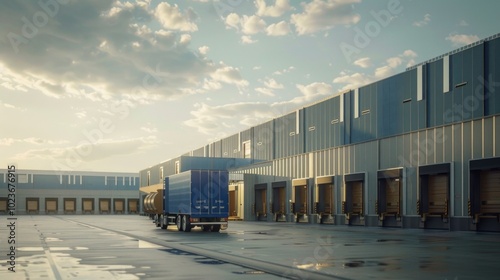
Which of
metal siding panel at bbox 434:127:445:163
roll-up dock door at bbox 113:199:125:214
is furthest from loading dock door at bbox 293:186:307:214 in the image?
roll-up dock door at bbox 113:199:125:214

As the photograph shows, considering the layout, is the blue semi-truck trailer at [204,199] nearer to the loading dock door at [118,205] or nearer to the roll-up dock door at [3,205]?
the roll-up dock door at [3,205]

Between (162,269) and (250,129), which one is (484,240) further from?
(250,129)

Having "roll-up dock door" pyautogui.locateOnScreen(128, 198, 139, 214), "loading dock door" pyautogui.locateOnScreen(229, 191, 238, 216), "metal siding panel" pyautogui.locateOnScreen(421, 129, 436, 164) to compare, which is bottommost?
"roll-up dock door" pyautogui.locateOnScreen(128, 198, 139, 214)

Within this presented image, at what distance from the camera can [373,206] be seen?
45.7 m

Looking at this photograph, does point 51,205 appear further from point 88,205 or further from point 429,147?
point 429,147

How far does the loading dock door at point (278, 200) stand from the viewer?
61219 millimetres

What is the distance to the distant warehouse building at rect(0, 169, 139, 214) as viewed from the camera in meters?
121

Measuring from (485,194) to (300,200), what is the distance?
23391 millimetres

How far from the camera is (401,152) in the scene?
42531mm

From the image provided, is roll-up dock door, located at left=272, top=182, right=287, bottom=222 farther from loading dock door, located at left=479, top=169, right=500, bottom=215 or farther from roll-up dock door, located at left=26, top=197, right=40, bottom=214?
roll-up dock door, located at left=26, top=197, right=40, bottom=214

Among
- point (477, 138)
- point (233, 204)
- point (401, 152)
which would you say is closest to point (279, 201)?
point (233, 204)

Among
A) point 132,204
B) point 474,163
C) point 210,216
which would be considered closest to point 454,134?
point 474,163

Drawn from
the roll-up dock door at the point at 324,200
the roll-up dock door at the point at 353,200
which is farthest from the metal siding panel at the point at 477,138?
the roll-up dock door at the point at 324,200

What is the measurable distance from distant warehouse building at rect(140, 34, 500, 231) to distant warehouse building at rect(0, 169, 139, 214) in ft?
234
